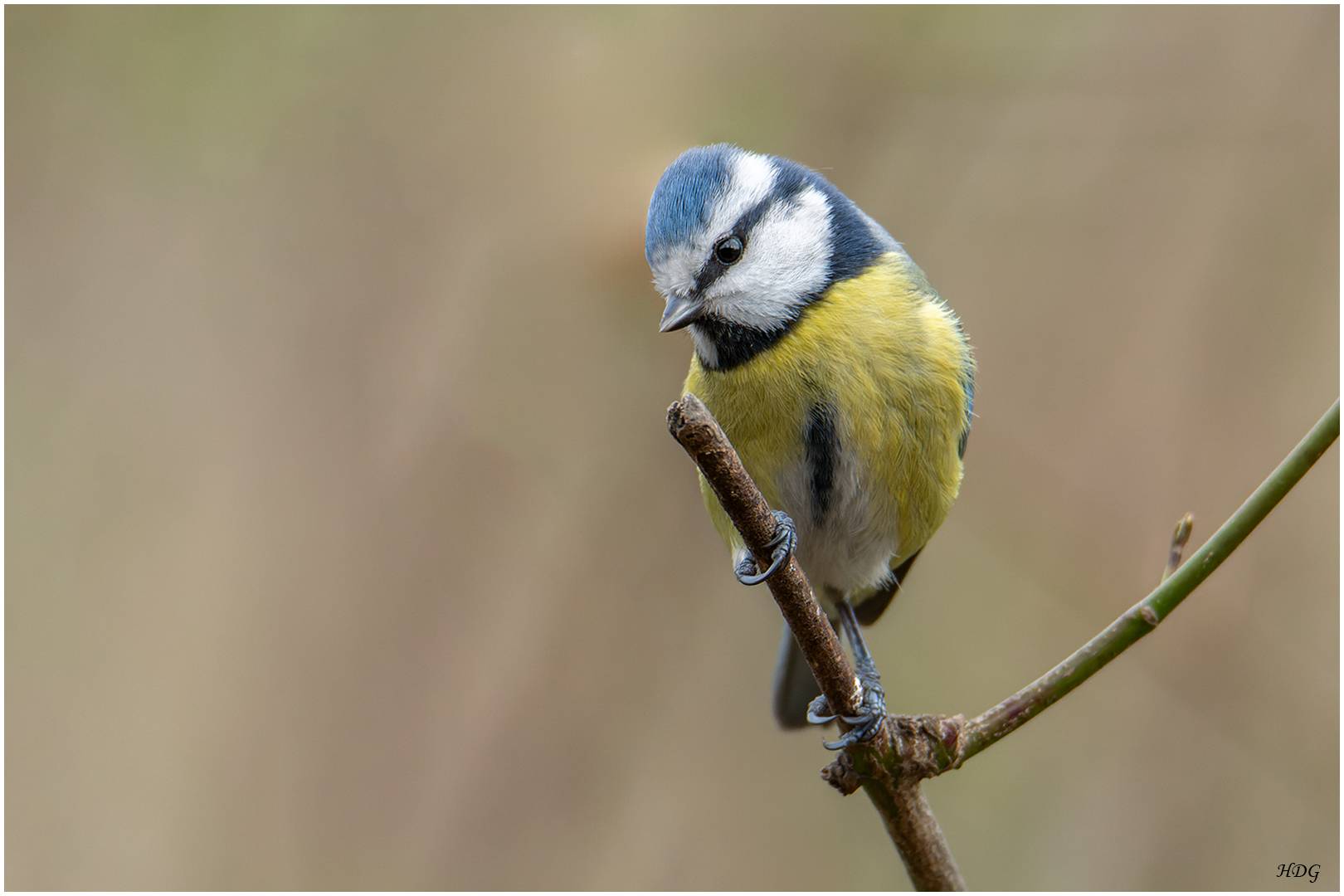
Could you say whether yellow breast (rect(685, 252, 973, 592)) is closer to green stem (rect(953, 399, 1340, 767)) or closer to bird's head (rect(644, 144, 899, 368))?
bird's head (rect(644, 144, 899, 368))

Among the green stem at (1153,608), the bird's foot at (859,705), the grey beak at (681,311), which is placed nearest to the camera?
the green stem at (1153,608)

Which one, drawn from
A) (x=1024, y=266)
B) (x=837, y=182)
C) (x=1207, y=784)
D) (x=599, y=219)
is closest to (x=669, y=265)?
(x=599, y=219)

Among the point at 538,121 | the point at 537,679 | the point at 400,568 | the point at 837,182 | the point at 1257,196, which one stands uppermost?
the point at 538,121

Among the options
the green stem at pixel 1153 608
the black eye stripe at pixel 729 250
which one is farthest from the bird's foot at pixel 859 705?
the black eye stripe at pixel 729 250

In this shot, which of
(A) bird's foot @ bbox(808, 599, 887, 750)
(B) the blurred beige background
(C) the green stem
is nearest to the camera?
(C) the green stem

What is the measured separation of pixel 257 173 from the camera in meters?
2.34

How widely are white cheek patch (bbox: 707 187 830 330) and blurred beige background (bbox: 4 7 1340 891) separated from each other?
0.52 meters

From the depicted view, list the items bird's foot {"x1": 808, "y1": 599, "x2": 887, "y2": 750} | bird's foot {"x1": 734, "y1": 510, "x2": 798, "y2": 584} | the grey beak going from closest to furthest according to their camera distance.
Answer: bird's foot {"x1": 734, "y1": 510, "x2": 798, "y2": 584} < bird's foot {"x1": 808, "y1": 599, "x2": 887, "y2": 750} < the grey beak

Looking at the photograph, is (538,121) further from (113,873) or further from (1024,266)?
(113,873)

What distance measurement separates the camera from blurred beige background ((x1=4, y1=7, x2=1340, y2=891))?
7.23ft

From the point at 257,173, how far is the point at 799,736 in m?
1.97

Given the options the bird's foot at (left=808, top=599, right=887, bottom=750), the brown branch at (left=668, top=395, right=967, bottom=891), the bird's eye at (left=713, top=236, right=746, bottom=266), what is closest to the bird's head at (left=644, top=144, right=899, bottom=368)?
the bird's eye at (left=713, top=236, right=746, bottom=266)

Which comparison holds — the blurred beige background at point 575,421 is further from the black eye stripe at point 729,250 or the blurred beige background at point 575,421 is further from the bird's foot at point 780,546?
the bird's foot at point 780,546

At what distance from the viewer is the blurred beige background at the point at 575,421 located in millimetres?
2203
